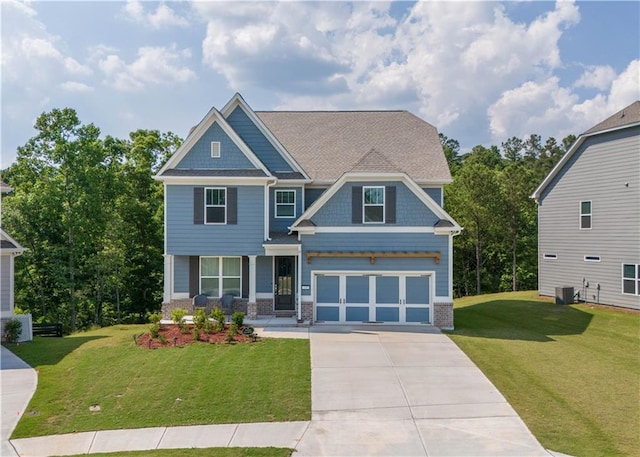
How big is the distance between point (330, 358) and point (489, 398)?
4606mm

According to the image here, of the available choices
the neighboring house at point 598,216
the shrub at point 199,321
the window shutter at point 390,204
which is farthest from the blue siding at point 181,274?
the neighboring house at point 598,216

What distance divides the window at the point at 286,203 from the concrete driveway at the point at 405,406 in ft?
22.5

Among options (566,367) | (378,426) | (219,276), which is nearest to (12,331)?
(219,276)

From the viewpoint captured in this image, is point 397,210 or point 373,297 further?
point 373,297

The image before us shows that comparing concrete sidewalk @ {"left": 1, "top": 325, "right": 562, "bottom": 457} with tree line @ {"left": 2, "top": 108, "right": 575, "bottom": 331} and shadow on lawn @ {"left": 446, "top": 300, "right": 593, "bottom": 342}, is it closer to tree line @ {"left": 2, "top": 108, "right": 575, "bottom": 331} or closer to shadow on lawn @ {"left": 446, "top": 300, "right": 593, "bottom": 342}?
shadow on lawn @ {"left": 446, "top": 300, "right": 593, "bottom": 342}

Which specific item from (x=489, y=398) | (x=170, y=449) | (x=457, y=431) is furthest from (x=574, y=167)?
(x=170, y=449)

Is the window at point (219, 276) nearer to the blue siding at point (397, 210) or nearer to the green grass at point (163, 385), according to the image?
the blue siding at point (397, 210)

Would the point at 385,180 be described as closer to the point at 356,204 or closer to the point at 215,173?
the point at 356,204

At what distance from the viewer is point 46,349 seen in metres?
15.2

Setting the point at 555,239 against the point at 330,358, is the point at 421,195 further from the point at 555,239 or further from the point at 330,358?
the point at 555,239

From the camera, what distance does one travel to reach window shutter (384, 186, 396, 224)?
18547 millimetres

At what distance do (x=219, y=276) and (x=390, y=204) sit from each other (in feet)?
25.2

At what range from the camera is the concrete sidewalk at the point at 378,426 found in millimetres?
8742

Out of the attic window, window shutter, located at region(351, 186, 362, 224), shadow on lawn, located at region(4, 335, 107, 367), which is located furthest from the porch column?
window shutter, located at region(351, 186, 362, 224)
